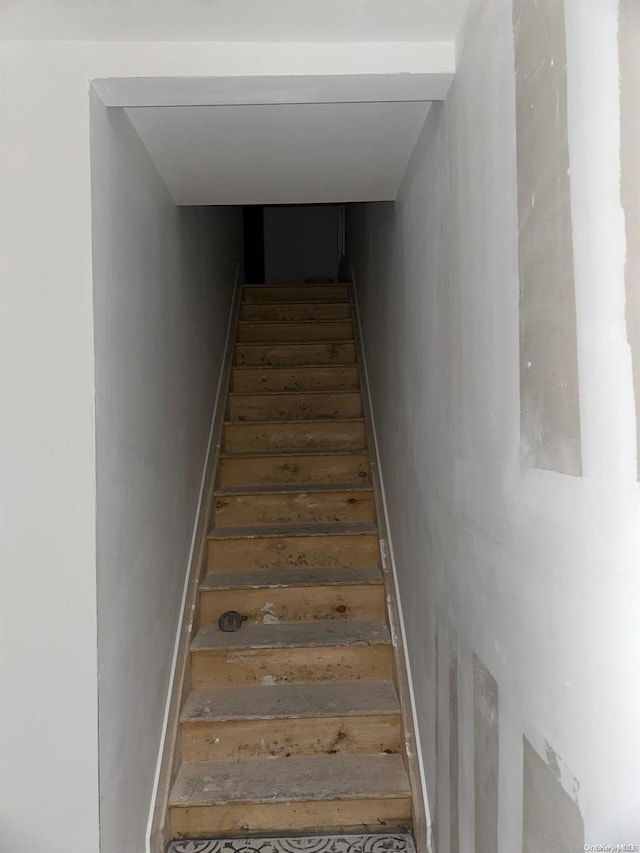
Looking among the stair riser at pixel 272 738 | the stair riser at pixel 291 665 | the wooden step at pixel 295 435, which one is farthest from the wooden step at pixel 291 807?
the wooden step at pixel 295 435

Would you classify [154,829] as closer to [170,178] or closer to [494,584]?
[494,584]

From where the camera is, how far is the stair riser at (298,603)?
2264mm

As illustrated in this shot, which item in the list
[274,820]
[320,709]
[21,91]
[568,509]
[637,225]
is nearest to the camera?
[637,225]

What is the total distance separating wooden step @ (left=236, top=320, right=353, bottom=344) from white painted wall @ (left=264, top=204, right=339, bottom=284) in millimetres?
2301

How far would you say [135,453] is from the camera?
5.04 feet

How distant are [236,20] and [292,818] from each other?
1.97 meters

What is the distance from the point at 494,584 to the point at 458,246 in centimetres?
66

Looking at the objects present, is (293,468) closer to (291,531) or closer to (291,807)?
(291,531)

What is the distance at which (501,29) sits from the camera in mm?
921

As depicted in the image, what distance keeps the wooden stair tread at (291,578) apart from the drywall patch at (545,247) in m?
1.53

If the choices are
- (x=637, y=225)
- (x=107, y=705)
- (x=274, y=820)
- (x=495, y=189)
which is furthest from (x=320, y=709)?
(x=637, y=225)

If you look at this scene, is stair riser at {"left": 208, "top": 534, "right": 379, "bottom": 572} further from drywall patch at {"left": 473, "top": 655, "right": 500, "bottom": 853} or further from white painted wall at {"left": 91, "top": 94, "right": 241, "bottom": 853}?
drywall patch at {"left": 473, "top": 655, "right": 500, "bottom": 853}

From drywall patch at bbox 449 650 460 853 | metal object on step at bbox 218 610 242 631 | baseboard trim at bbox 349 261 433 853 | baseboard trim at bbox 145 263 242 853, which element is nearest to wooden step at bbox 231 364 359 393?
baseboard trim at bbox 145 263 242 853

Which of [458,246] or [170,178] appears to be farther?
[170,178]
